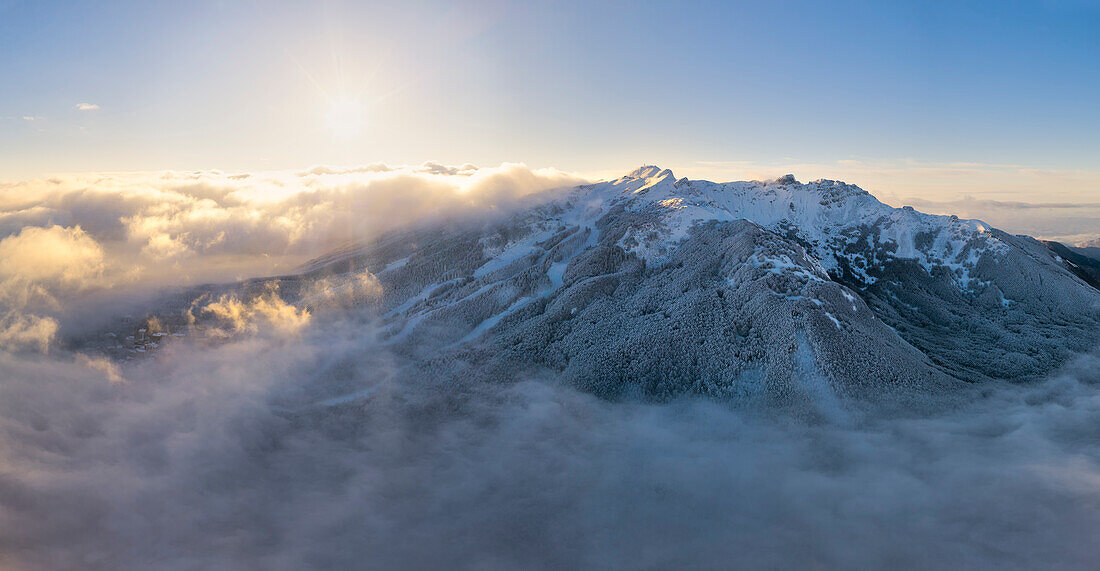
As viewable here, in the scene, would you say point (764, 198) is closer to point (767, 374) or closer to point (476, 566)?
point (767, 374)

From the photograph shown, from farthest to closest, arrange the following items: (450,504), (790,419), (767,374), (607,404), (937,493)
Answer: (607,404) < (767,374) < (790,419) < (450,504) < (937,493)

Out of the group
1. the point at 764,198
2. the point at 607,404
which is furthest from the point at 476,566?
the point at 764,198

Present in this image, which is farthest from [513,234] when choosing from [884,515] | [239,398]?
[884,515]

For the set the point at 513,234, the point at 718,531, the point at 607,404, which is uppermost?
the point at 513,234

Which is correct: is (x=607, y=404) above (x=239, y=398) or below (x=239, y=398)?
above

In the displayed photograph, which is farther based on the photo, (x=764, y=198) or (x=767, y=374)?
(x=764, y=198)

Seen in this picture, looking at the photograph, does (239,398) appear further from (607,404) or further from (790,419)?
(790,419)

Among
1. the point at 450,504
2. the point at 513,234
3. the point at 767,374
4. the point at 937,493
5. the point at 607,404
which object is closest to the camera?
the point at 937,493
